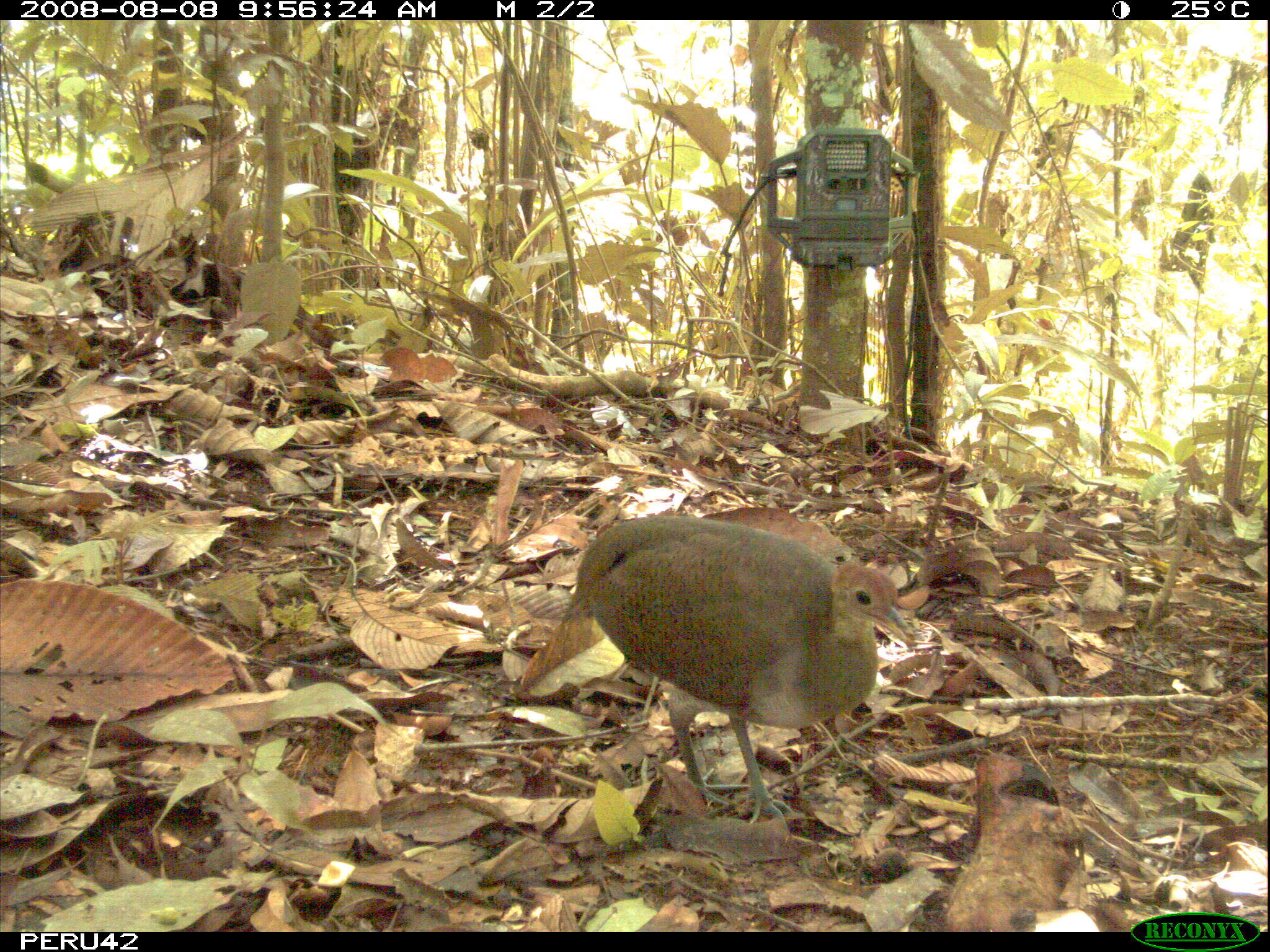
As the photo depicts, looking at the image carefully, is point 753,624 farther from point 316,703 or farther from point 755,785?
point 316,703

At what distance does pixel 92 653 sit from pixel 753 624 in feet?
4.22

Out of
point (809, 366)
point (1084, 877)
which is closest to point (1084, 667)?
point (1084, 877)

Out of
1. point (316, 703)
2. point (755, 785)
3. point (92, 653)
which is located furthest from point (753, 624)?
point (92, 653)

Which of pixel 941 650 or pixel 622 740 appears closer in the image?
pixel 622 740

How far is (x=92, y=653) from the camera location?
6.31 ft

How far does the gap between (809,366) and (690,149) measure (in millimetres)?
1819

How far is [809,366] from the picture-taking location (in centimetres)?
A: 358

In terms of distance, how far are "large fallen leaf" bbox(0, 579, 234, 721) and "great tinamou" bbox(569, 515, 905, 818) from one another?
868 mm
